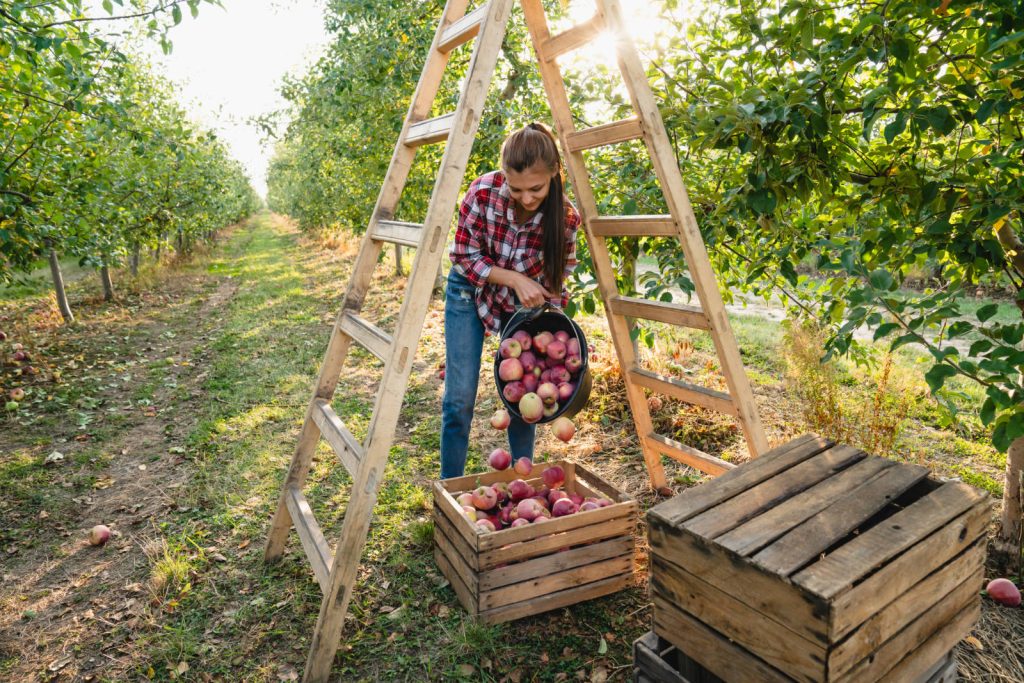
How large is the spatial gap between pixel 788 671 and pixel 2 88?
645 centimetres

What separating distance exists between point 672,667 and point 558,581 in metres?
0.75

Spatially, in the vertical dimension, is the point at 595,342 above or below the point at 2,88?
below

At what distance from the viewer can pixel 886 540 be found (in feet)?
5.38

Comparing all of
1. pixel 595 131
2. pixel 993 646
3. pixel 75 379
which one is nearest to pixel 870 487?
pixel 993 646

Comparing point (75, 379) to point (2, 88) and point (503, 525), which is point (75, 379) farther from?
point (503, 525)

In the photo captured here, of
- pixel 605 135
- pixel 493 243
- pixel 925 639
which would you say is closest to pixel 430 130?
pixel 493 243

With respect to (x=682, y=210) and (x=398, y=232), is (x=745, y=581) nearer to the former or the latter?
(x=682, y=210)

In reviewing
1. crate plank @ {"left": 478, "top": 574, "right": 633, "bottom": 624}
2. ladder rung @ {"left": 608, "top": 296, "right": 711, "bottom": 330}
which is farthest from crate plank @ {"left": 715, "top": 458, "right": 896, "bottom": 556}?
crate plank @ {"left": 478, "top": 574, "right": 633, "bottom": 624}

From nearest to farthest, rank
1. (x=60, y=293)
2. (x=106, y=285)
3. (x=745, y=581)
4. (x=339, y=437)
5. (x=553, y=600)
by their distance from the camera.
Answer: (x=745, y=581), (x=339, y=437), (x=553, y=600), (x=60, y=293), (x=106, y=285)

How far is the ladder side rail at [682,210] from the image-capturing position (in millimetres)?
2600

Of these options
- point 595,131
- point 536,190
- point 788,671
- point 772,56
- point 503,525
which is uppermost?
point 772,56

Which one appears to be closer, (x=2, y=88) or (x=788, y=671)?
(x=788, y=671)

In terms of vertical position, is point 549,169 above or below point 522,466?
above

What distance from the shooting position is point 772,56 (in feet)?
8.36
